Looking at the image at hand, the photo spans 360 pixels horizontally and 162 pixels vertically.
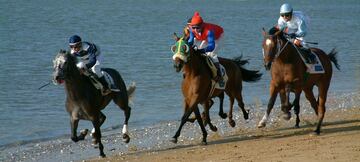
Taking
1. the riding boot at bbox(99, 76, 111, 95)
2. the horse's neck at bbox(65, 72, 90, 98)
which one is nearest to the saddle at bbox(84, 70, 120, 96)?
the riding boot at bbox(99, 76, 111, 95)

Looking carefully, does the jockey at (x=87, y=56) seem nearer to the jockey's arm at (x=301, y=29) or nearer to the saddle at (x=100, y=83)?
the saddle at (x=100, y=83)

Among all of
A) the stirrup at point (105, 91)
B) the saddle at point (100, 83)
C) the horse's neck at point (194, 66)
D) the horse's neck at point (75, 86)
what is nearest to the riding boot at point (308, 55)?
the horse's neck at point (194, 66)

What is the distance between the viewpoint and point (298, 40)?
15562 mm

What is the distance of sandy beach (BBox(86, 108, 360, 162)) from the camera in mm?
12219

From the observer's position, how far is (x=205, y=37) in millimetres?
15133

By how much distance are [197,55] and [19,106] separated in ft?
26.7

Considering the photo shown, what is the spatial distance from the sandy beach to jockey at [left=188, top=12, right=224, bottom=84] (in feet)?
4.29

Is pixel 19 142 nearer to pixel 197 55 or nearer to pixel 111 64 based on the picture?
pixel 197 55

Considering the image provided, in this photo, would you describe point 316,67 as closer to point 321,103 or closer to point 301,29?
point 321,103

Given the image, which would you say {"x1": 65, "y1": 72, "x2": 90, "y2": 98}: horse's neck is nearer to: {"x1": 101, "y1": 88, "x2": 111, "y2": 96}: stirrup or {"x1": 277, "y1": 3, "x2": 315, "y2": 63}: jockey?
{"x1": 101, "y1": 88, "x2": 111, "y2": 96}: stirrup

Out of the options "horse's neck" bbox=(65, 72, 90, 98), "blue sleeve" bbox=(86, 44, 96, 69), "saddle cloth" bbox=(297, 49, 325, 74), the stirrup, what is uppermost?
"blue sleeve" bbox=(86, 44, 96, 69)

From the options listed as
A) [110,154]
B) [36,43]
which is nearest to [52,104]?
[110,154]

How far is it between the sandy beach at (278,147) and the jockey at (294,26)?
1.64m

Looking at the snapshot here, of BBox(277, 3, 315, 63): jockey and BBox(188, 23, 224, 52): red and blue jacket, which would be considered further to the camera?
BBox(277, 3, 315, 63): jockey
